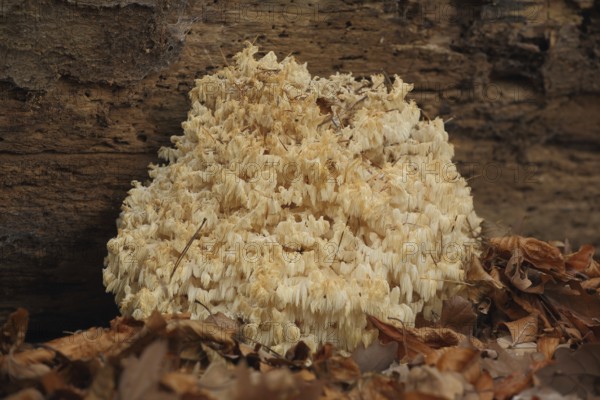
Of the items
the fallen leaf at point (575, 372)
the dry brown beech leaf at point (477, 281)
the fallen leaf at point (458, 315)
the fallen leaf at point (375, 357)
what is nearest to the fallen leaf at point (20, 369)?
the fallen leaf at point (375, 357)

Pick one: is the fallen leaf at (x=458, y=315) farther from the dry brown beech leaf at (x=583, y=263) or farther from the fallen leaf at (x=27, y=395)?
the fallen leaf at (x=27, y=395)

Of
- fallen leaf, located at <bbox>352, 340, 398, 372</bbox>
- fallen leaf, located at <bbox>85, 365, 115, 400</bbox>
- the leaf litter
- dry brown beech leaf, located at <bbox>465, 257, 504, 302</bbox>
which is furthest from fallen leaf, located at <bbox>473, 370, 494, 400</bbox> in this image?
fallen leaf, located at <bbox>85, 365, 115, 400</bbox>

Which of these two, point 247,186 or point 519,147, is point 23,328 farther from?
point 519,147

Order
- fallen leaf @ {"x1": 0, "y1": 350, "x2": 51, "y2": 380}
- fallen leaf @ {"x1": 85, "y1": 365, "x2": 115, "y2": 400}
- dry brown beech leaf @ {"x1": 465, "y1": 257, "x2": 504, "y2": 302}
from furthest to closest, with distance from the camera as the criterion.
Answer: dry brown beech leaf @ {"x1": 465, "y1": 257, "x2": 504, "y2": 302}, fallen leaf @ {"x1": 0, "y1": 350, "x2": 51, "y2": 380}, fallen leaf @ {"x1": 85, "y1": 365, "x2": 115, "y2": 400}

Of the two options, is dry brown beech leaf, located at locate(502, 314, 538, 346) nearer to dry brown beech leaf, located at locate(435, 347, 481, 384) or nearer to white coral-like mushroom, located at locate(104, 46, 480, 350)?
white coral-like mushroom, located at locate(104, 46, 480, 350)

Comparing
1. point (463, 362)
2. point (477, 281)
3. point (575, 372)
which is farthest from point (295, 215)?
point (575, 372)
